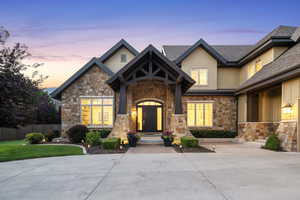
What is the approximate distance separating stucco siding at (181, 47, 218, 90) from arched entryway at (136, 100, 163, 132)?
341 cm

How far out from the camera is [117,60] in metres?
18.1

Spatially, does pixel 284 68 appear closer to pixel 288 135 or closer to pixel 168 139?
pixel 288 135

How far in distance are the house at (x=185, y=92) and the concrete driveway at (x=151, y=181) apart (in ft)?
20.8

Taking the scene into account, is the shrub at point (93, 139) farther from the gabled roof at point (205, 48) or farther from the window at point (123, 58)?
the gabled roof at point (205, 48)

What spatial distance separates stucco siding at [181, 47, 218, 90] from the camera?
58.6 ft

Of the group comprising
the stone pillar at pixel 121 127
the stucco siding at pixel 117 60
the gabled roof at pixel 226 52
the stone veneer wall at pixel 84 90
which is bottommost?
the stone pillar at pixel 121 127

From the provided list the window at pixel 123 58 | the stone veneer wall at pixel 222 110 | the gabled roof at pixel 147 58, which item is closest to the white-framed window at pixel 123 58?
the window at pixel 123 58

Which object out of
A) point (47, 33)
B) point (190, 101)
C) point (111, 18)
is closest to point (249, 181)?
point (190, 101)

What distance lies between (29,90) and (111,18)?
9.46 m

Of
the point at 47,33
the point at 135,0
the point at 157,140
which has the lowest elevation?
the point at 157,140

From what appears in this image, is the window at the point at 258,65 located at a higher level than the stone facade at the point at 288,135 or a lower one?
higher

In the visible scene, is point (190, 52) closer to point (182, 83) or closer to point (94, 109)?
point (182, 83)

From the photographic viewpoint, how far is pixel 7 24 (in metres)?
19.7

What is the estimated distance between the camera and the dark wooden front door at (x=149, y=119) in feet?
56.8
